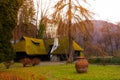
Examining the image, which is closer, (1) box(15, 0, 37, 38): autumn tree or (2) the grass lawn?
(2) the grass lawn

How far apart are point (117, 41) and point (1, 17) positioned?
50638 mm

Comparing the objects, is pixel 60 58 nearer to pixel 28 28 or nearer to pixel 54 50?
pixel 54 50

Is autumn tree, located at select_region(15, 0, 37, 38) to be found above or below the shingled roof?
above

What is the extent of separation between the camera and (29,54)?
46844 mm

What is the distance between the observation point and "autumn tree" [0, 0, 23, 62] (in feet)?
71.6

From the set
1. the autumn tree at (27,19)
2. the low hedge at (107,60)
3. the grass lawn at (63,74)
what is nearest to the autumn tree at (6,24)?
the grass lawn at (63,74)

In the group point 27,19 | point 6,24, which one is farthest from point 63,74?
point 27,19

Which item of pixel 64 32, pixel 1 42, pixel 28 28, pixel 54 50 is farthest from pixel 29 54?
pixel 1 42

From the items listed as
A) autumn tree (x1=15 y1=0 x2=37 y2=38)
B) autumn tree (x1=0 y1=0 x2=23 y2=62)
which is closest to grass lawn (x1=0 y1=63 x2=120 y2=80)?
autumn tree (x1=0 y1=0 x2=23 y2=62)

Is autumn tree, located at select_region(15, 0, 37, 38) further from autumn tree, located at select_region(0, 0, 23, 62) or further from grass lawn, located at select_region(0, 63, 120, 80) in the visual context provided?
autumn tree, located at select_region(0, 0, 23, 62)

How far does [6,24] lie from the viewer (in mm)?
22078

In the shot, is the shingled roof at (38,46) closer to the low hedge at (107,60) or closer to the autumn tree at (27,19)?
the autumn tree at (27,19)

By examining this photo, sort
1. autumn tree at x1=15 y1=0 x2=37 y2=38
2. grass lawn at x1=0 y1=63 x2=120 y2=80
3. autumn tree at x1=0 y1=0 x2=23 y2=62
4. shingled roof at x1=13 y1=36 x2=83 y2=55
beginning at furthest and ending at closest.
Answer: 1. autumn tree at x1=15 y1=0 x2=37 y2=38
2. shingled roof at x1=13 y1=36 x2=83 y2=55
3. autumn tree at x1=0 y1=0 x2=23 y2=62
4. grass lawn at x1=0 y1=63 x2=120 y2=80

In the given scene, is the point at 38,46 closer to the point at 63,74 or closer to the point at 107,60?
the point at 107,60
